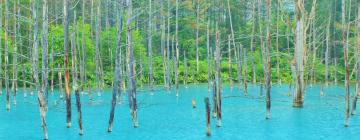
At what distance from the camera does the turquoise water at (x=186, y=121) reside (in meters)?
18.7

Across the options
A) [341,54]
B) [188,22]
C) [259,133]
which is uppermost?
[188,22]

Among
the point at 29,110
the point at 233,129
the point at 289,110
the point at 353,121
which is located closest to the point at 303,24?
the point at 289,110

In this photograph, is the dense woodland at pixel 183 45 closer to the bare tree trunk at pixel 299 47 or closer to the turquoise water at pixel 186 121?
the bare tree trunk at pixel 299 47

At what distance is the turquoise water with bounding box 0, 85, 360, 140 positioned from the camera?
61.3 feet

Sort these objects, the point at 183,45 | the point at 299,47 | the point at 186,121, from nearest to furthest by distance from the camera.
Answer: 1. the point at 186,121
2. the point at 299,47
3. the point at 183,45

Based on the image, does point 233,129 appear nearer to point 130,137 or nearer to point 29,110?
point 130,137

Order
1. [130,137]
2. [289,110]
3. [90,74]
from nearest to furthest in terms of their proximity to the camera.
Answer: [130,137], [289,110], [90,74]

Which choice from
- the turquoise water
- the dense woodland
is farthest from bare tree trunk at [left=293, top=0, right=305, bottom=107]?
the turquoise water

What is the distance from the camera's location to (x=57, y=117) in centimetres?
2381

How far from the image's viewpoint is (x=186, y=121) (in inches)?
884

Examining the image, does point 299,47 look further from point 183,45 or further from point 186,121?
point 183,45

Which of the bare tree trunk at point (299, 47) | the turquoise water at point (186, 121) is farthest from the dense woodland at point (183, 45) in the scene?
the turquoise water at point (186, 121)

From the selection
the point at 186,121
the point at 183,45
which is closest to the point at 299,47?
the point at 186,121

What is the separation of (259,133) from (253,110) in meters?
7.66
